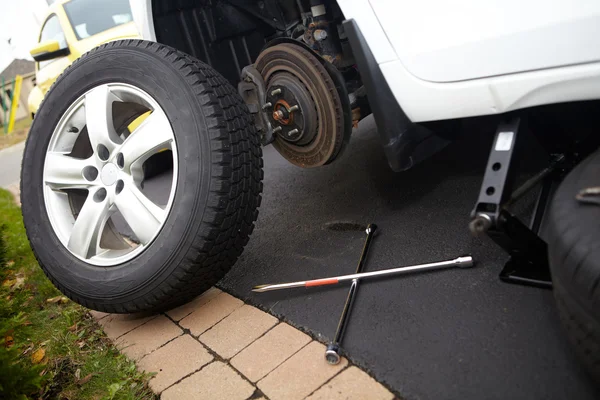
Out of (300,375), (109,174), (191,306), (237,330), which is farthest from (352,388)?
(109,174)

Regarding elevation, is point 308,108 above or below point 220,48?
below

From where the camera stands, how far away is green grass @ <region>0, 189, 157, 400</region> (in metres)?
1.60

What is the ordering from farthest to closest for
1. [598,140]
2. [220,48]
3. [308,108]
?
[220,48], [308,108], [598,140]

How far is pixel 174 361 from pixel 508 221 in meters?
1.24

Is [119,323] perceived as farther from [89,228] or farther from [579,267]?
[579,267]

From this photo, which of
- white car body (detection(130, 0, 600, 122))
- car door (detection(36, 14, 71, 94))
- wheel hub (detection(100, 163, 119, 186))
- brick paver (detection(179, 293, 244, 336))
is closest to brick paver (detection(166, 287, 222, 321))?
brick paver (detection(179, 293, 244, 336))

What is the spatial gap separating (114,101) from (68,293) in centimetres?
84

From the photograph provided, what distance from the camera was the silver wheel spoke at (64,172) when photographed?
202cm

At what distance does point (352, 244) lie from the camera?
2.09 metres

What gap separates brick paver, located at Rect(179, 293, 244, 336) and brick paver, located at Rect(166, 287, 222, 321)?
0.09 ft

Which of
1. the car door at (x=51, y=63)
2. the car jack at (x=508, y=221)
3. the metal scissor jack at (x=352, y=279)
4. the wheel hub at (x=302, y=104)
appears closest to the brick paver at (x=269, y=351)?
the metal scissor jack at (x=352, y=279)

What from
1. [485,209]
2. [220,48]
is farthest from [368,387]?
[220,48]

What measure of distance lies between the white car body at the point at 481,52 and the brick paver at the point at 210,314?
1055 mm

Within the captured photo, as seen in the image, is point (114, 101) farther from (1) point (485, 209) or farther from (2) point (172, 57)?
(1) point (485, 209)
